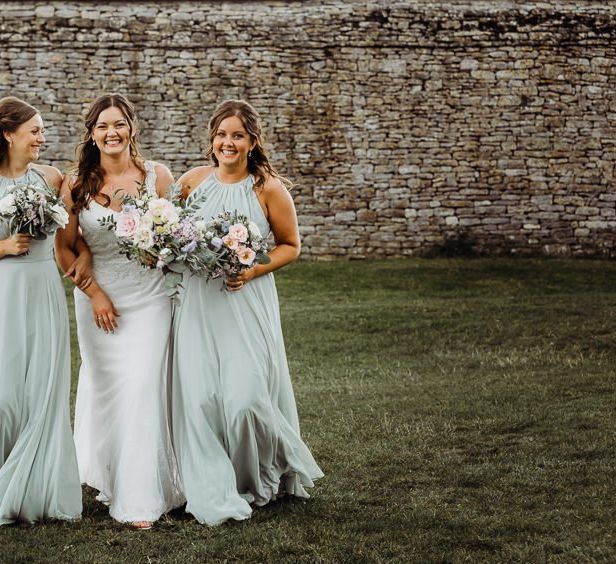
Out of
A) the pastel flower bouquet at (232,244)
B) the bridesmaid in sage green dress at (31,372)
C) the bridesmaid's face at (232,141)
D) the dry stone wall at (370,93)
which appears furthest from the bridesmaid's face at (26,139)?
the dry stone wall at (370,93)

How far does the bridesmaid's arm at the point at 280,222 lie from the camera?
16.7 ft

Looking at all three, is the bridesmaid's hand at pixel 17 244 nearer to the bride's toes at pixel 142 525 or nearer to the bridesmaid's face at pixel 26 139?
the bridesmaid's face at pixel 26 139

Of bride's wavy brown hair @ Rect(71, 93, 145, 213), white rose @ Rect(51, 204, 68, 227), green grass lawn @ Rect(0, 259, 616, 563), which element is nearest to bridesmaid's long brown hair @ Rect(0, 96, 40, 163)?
bride's wavy brown hair @ Rect(71, 93, 145, 213)

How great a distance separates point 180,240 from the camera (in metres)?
4.60

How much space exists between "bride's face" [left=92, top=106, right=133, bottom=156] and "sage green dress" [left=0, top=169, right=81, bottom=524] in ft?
1.20

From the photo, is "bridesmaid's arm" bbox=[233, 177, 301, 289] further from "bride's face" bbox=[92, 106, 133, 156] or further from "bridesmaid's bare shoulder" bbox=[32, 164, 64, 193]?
"bridesmaid's bare shoulder" bbox=[32, 164, 64, 193]

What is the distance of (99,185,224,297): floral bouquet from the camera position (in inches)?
181

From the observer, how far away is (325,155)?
17.6 meters

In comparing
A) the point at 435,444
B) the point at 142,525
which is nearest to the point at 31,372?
the point at 142,525

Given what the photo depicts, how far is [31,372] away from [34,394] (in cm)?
11

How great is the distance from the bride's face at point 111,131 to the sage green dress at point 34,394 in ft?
1.20

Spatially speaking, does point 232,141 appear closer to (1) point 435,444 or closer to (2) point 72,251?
(2) point 72,251

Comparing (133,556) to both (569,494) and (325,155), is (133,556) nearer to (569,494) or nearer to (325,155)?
(569,494)

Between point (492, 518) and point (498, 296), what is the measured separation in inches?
355
